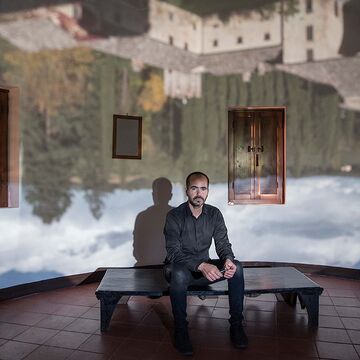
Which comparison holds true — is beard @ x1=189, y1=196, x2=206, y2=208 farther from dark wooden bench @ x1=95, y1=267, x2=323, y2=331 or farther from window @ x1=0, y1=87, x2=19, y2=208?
window @ x1=0, y1=87, x2=19, y2=208

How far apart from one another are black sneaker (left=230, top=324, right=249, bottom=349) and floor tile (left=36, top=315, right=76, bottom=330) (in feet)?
4.08

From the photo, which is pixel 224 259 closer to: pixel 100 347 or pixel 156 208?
pixel 100 347

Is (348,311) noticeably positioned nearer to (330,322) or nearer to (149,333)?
(330,322)

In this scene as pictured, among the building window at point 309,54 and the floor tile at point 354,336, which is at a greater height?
the building window at point 309,54

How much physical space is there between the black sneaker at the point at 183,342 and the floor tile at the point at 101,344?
1.32 feet

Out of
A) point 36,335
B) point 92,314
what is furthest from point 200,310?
point 36,335

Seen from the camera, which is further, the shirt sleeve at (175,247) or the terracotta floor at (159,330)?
the shirt sleeve at (175,247)

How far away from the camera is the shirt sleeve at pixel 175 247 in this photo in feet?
9.24

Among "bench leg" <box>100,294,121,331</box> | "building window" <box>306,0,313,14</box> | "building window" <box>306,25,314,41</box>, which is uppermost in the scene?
"building window" <box>306,0,313,14</box>

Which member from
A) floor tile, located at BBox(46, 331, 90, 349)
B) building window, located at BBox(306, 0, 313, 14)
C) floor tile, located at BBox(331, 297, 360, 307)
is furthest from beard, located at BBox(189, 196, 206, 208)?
building window, located at BBox(306, 0, 313, 14)

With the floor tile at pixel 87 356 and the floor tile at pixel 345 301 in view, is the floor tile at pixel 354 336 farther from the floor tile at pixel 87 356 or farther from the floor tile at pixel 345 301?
the floor tile at pixel 87 356

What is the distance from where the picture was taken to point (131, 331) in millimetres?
2922

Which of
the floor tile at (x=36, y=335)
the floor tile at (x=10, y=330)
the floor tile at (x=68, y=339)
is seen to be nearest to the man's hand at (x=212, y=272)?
the floor tile at (x=68, y=339)

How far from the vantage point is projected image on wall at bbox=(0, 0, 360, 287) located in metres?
4.30
